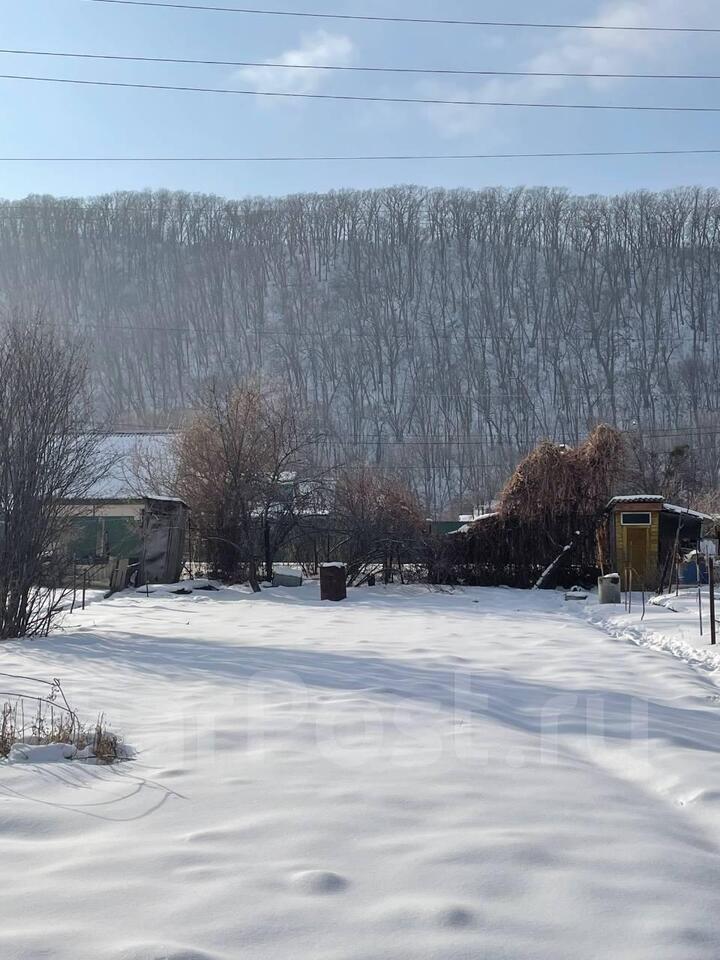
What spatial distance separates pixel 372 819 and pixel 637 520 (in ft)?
64.4

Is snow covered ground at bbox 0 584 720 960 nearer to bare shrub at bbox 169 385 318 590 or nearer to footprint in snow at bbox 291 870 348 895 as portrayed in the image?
footprint in snow at bbox 291 870 348 895

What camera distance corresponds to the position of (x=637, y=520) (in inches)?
874

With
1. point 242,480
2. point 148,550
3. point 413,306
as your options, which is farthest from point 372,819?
point 413,306

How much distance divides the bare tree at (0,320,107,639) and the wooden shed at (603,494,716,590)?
48.3 feet

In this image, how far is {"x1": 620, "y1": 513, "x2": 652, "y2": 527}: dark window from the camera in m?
22.2

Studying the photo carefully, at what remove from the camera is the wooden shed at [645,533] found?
22000mm

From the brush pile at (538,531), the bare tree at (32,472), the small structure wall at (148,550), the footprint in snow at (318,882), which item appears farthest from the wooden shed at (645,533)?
the footprint in snow at (318,882)

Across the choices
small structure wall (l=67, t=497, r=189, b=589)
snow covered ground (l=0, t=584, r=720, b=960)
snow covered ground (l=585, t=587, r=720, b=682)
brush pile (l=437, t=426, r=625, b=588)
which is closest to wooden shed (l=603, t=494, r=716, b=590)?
brush pile (l=437, t=426, r=625, b=588)

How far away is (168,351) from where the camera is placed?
80.7 m

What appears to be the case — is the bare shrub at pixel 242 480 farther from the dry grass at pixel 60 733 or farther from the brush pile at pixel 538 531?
the dry grass at pixel 60 733

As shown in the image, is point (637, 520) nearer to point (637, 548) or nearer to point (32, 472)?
point (637, 548)

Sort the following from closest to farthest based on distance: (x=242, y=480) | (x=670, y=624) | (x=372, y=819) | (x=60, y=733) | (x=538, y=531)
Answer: (x=372, y=819)
(x=60, y=733)
(x=670, y=624)
(x=242, y=480)
(x=538, y=531)

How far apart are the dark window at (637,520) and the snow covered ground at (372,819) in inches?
562

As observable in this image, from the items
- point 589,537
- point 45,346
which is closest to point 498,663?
point 45,346
